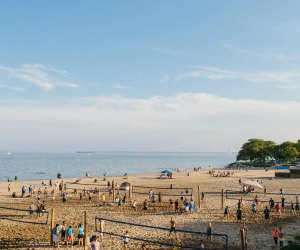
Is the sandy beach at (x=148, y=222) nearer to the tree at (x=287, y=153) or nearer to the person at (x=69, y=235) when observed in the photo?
the person at (x=69, y=235)

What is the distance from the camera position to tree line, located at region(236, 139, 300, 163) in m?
103

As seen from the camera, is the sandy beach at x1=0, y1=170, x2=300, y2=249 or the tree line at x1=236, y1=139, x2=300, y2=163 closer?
the sandy beach at x1=0, y1=170, x2=300, y2=249

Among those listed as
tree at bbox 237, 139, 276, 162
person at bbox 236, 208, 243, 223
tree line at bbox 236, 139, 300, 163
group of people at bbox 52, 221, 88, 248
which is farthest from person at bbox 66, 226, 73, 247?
tree at bbox 237, 139, 276, 162

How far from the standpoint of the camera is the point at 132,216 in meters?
27.7

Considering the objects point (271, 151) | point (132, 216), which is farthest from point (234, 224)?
point (271, 151)

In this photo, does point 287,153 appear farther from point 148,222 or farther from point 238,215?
point 148,222

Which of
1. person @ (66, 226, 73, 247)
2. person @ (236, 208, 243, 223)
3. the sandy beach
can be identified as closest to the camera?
person @ (66, 226, 73, 247)

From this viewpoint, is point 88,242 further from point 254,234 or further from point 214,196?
point 214,196

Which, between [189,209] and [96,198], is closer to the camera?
[189,209]

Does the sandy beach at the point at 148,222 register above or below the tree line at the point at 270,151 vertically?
below

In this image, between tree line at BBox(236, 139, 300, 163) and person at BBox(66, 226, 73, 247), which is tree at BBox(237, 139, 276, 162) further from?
person at BBox(66, 226, 73, 247)

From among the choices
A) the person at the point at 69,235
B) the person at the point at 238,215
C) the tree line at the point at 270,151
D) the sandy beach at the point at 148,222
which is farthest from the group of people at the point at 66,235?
the tree line at the point at 270,151

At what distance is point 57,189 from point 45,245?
30.1 m

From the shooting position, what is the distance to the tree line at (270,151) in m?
103
